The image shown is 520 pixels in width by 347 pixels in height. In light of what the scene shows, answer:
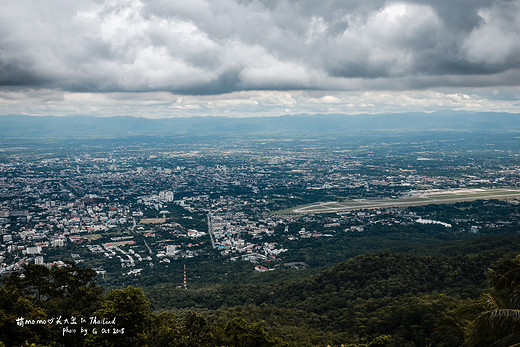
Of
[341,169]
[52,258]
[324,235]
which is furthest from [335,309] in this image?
[341,169]

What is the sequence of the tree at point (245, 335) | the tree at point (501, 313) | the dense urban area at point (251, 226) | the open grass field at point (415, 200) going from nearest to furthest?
the tree at point (501, 313) → the tree at point (245, 335) → the dense urban area at point (251, 226) → the open grass field at point (415, 200)

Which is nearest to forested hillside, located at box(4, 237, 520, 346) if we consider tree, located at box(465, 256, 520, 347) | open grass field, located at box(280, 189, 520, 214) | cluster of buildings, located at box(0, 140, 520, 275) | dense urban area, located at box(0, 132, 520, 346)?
tree, located at box(465, 256, 520, 347)

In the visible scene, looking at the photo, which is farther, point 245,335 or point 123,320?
point 245,335

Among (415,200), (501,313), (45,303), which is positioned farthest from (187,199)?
(501,313)

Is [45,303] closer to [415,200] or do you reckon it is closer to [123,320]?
[123,320]

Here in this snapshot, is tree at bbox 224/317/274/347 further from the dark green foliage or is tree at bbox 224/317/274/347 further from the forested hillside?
the dark green foliage

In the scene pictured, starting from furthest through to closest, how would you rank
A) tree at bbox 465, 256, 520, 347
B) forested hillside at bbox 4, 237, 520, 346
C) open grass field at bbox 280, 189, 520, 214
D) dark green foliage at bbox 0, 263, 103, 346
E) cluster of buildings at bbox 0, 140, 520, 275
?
1. open grass field at bbox 280, 189, 520, 214
2. cluster of buildings at bbox 0, 140, 520, 275
3. dark green foliage at bbox 0, 263, 103, 346
4. forested hillside at bbox 4, 237, 520, 346
5. tree at bbox 465, 256, 520, 347

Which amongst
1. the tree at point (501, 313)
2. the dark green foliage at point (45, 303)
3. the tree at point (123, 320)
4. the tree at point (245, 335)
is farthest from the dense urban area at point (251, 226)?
the tree at point (123, 320)

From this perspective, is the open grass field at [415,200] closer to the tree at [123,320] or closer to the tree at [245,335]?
the tree at [245,335]
